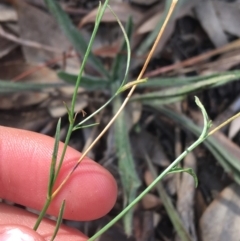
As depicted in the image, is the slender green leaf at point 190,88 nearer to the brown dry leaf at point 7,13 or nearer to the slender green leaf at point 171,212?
the slender green leaf at point 171,212

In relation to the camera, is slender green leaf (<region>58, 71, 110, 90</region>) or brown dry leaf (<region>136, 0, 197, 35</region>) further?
brown dry leaf (<region>136, 0, 197, 35</region>)

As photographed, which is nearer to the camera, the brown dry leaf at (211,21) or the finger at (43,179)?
the finger at (43,179)

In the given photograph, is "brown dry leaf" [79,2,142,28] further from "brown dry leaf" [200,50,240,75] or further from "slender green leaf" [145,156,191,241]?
"slender green leaf" [145,156,191,241]

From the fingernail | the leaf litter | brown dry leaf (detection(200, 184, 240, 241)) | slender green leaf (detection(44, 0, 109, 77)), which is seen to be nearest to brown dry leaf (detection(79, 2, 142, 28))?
the leaf litter

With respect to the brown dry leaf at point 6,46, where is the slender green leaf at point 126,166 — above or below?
below

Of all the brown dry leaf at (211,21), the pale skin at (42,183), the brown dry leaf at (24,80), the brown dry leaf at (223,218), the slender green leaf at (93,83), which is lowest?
the brown dry leaf at (223,218)

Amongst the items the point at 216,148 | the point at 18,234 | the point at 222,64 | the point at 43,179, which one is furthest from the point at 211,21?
the point at 18,234

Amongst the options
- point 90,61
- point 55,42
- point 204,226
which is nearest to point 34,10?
point 55,42

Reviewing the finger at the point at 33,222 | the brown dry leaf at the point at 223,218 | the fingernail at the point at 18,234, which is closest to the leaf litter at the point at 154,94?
the brown dry leaf at the point at 223,218
